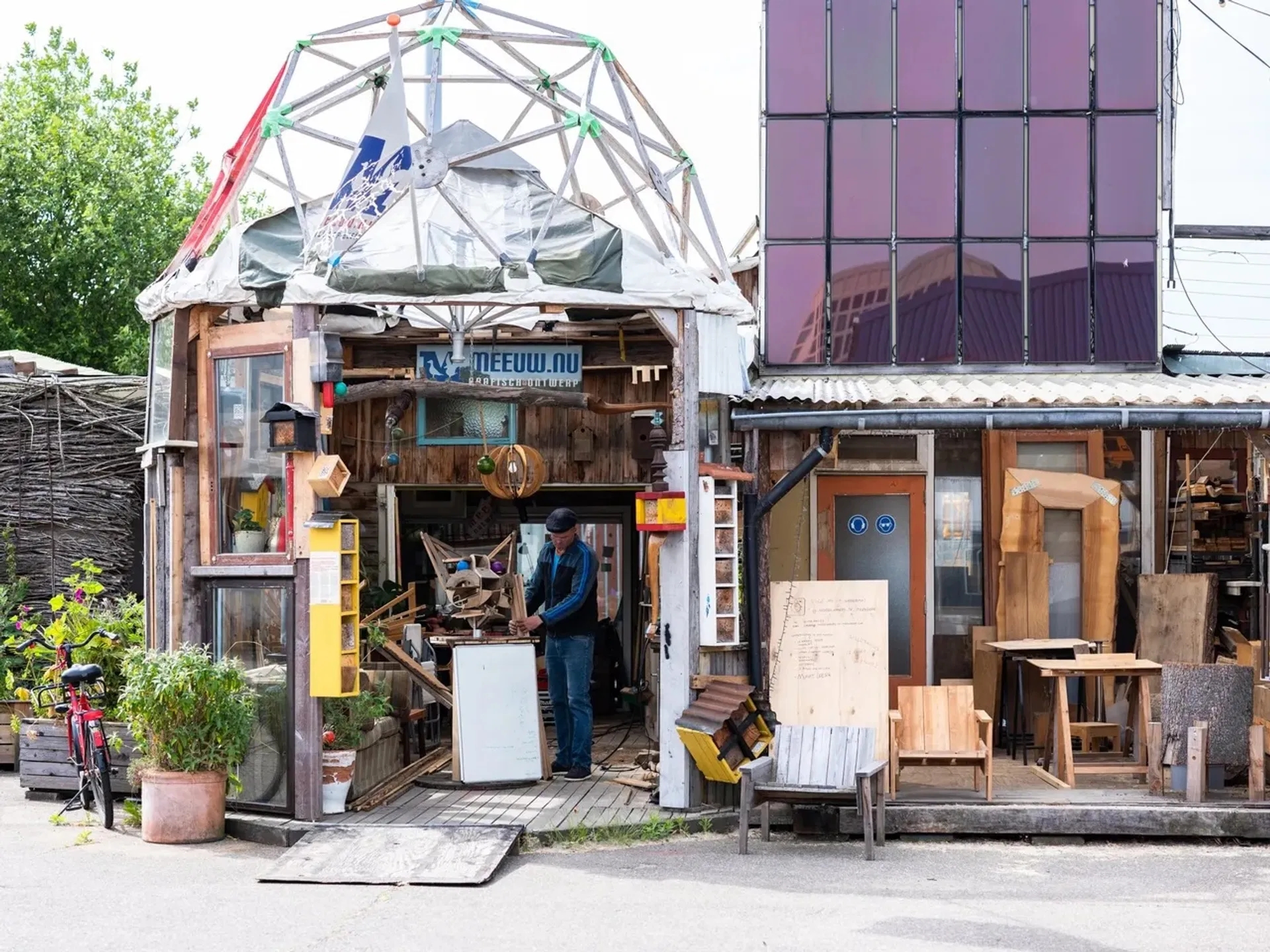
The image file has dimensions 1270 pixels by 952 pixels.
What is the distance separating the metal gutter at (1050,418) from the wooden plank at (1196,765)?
2091 mm

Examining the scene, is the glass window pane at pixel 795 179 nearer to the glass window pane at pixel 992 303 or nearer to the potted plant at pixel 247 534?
the glass window pane at pixel 992 303

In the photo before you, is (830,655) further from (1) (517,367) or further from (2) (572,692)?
(1) (517,367)

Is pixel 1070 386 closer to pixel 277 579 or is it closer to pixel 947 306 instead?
pixel 947 306

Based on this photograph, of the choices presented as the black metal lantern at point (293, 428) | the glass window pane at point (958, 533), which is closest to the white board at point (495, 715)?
the black metal lantern at point (293, 428)

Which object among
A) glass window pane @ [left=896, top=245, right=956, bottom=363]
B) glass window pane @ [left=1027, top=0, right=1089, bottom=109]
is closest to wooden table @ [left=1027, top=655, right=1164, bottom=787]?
glass window pane @ [left=896, top=245, right=956, bottom=363]

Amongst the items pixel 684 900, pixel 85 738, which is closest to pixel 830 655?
pixel 684 900

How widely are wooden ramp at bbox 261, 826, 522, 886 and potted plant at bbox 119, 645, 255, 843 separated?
79cm

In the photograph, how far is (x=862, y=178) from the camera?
12.9 m

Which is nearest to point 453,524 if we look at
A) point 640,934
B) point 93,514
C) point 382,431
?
point 382,431

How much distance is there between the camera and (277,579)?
10242 millimetres

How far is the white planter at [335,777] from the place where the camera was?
33.2 ft

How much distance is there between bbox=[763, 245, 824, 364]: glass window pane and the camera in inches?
504

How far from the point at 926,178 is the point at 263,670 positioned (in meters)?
6.69

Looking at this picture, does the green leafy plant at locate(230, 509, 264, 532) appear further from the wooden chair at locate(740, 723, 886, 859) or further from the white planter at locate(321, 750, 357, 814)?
the wooden chair at locate(740, 723, 886, 859)
